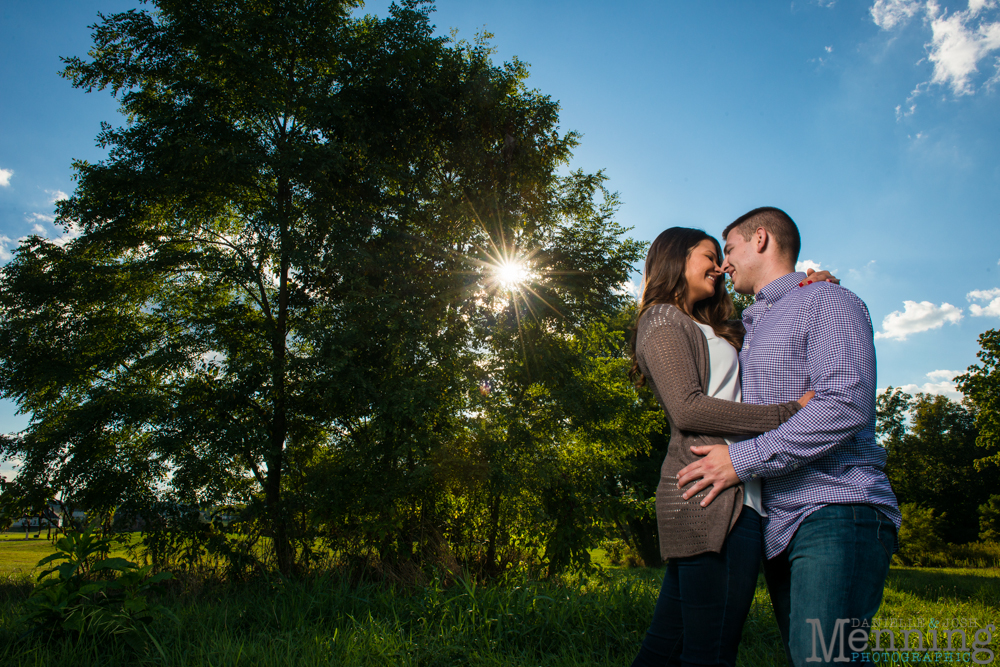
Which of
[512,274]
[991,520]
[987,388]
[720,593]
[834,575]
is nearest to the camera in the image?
[834,575]

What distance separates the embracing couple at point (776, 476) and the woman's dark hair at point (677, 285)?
0.12 metres

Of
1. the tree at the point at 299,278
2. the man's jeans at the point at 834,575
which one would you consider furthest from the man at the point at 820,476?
the tree at the point at 299,278

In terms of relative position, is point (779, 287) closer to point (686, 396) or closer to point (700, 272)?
point (700, 272)

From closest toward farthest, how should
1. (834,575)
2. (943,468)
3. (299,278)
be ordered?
(834,575), (299,278), (943,468)

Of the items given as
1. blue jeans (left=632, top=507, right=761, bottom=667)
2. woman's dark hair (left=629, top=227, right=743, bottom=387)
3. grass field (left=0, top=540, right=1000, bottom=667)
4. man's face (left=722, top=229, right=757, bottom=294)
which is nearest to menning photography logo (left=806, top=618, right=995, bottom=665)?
blue jeans (left=632, top=507, right=761, bottom=667)

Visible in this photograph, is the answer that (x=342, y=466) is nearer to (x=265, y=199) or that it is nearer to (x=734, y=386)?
(x=265, y=199)

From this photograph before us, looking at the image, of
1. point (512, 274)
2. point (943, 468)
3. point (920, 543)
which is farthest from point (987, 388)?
point (512, 274)

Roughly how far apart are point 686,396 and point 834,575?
53 cm

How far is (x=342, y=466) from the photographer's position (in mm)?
7234

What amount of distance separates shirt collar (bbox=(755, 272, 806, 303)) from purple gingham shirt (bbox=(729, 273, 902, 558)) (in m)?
0.09

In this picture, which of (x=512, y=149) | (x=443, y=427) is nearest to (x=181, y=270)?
(x=443, y=427)

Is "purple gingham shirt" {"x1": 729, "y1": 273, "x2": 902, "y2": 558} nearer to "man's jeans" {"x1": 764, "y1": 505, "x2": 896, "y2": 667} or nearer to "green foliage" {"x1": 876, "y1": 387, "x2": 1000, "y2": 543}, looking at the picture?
"man's jeans" {"x1": 764, "y1": 505, "x2": 896, "y2": 667}

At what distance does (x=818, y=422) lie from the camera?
126 centimetres

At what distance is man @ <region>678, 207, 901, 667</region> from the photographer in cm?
122
